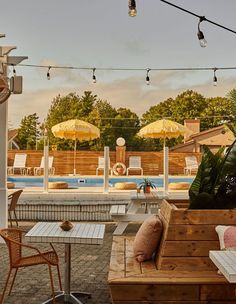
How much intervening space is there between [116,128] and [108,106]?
229cm

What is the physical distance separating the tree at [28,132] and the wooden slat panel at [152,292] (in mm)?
30383

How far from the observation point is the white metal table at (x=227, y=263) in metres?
3.05

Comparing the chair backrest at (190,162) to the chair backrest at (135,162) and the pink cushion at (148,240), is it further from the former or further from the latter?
the pink cushion at (148,240)

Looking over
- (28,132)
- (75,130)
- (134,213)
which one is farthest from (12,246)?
(28,132)

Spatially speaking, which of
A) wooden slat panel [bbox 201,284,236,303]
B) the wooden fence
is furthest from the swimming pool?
wooden slat panel [bbox 201,284,236,303]

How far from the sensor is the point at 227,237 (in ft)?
13.2

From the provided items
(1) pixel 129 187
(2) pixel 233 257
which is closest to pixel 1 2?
(1) pixel 129 187

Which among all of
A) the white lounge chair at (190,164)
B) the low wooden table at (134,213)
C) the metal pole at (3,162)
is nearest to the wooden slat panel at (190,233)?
the low wooden table at (134,213)

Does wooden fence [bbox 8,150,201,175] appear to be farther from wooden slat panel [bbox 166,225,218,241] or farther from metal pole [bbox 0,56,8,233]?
wooden slat panel [bbox 166,225,218,241]

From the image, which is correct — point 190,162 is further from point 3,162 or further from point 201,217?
point 201,217

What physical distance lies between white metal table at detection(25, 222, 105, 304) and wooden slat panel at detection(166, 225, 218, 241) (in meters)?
0.73

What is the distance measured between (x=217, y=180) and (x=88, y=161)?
15469 millimetres

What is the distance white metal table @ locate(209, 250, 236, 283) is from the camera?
305cm

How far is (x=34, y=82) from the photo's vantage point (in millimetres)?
28109
